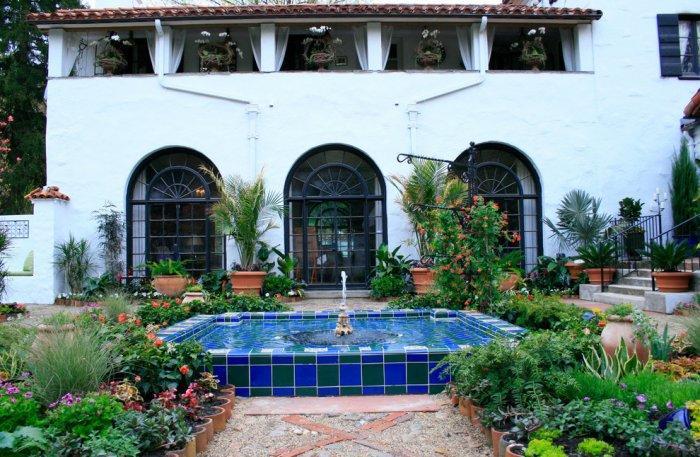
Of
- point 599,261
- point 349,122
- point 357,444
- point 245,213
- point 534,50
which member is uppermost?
point 534,50

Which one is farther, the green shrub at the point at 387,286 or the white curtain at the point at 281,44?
the white curtain at the point at 281,44

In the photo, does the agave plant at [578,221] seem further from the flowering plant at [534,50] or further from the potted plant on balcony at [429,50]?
the potted plant on balcony at [429,50]

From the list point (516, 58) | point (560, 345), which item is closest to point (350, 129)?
point (516, 58)

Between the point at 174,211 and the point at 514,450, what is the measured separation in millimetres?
10494

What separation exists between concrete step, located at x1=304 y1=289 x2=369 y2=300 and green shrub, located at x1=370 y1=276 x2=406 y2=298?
758 millimetres

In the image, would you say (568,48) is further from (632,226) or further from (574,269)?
(574,269)

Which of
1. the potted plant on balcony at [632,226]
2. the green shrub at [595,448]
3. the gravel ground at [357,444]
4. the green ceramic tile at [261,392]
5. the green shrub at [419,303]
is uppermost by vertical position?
the potted plant on balcony at [632,226]

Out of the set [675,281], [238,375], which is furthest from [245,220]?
[675,281]

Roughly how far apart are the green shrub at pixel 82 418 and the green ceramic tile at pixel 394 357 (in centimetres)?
214

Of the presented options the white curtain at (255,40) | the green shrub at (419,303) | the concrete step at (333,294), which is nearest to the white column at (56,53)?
the white curtain at (255,40)

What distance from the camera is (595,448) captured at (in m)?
2.45

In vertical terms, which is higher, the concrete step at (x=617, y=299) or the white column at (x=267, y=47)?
the white column at (x=267, y=47)

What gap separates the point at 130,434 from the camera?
2.71 m

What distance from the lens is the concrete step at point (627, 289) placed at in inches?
364
